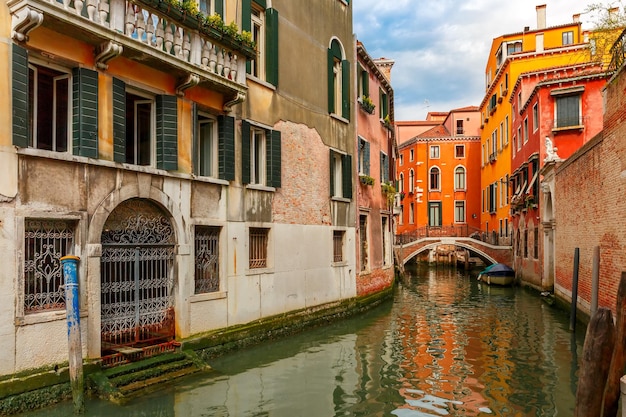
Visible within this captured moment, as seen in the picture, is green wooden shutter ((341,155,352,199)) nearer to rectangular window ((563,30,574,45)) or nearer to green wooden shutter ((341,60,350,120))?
green wooden shutter ((341,60,350,120))

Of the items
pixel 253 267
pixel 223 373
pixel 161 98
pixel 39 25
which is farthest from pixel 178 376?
pixel 39 25

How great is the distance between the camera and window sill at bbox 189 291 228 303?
27.7 ft

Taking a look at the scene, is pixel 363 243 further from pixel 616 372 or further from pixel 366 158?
pixel 616 372

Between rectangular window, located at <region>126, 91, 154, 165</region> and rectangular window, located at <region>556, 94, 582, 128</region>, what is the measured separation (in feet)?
52.1

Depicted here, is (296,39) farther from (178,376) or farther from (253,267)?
(178,376)

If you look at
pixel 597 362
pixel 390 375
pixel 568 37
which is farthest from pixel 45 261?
pixel 568 37

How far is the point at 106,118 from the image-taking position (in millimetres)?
7059

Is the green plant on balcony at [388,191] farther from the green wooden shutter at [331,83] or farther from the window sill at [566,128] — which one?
the window sill at [566,128]

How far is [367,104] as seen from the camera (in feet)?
49.8

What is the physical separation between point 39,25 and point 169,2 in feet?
6.22

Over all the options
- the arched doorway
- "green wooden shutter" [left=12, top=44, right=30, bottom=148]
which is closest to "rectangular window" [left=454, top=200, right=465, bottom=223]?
the arched doorway

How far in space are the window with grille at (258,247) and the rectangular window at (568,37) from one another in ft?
76.7

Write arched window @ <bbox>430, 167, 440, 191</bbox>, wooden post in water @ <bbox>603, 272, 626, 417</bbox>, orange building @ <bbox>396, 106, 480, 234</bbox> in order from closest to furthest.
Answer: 1. wooden post in water @ <bbox>603, 272, 626, 417</bbox>
2. orange building @ <bbox>396, 106, 480, 234</bbox>
3. arched window @ <bbox>430, 167, 440, 191</bbox>

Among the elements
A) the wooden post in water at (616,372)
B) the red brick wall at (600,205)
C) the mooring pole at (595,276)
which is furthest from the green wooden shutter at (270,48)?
the wooden post in water at (616,372)
